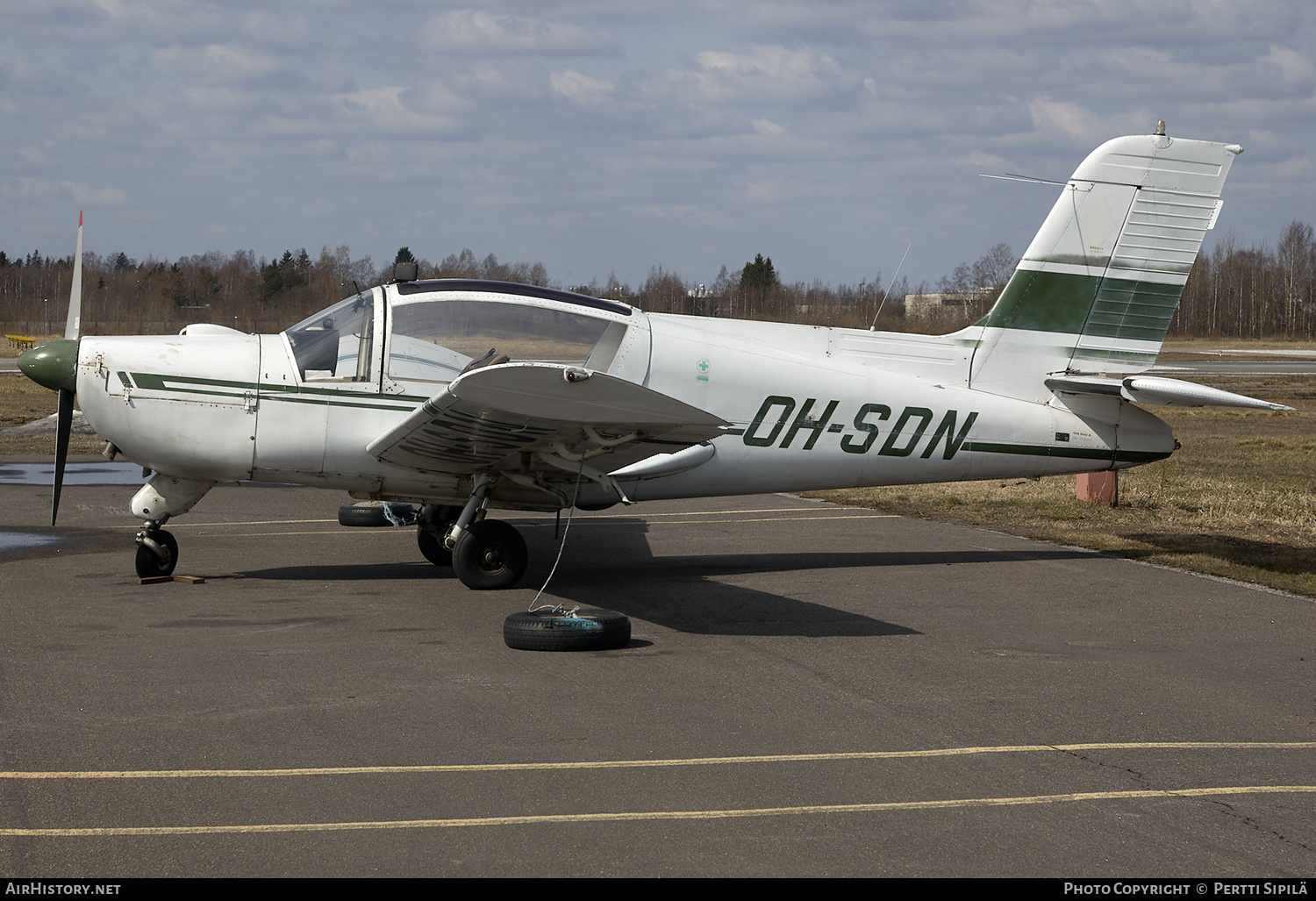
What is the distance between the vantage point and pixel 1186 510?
1342 centimetres

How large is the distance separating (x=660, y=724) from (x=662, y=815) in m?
1.25

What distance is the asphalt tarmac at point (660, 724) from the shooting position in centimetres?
414

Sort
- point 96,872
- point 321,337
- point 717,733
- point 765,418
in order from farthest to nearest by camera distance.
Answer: point 765,418
point 321,337
point 717,733
point 96,872

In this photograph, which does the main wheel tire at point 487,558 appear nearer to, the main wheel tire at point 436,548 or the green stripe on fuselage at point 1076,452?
the main wheel tire at point 436,548

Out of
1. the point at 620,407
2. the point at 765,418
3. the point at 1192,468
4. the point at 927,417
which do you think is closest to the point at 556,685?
the point at 620,407

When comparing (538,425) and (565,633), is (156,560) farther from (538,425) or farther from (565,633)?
(565,633)

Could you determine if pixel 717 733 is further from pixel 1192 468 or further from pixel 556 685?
pixel 1192 468

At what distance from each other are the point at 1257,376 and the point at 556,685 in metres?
42.1

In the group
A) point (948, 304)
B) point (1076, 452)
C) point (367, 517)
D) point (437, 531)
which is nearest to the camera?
point (437, 531)

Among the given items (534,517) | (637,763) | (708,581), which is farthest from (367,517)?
(637,763)

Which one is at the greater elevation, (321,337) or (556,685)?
(321,337)

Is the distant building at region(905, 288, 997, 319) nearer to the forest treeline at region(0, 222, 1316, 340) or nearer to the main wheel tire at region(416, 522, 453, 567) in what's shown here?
the forest treeline at region(0, 222, 1316, 340)

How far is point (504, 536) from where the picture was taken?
359 inches

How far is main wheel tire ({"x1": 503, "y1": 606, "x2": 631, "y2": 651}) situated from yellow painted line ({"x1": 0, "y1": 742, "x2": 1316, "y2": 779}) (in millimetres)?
2103
